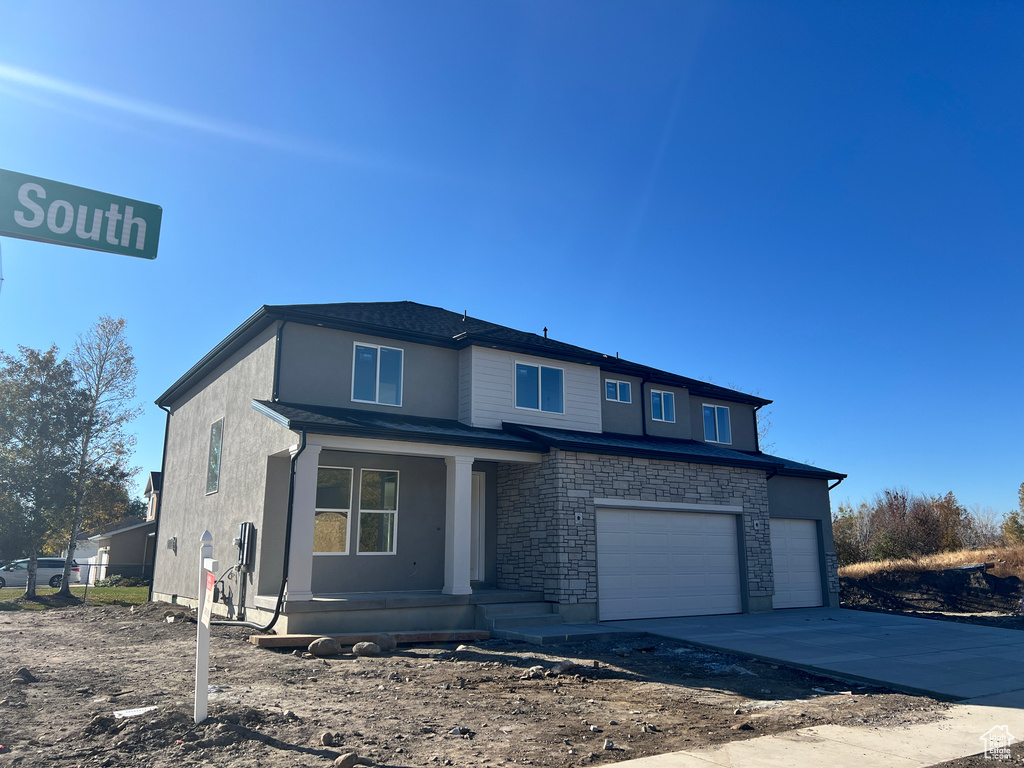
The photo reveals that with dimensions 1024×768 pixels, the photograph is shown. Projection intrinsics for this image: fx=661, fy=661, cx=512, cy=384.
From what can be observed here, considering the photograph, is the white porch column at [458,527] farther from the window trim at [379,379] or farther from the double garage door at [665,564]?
the double garage door at [665,564]

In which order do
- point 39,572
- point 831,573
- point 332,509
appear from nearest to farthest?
point 332,509
point 831,573
point 39,572

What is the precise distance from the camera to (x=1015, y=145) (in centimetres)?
1419

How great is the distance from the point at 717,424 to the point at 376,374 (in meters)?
11.1

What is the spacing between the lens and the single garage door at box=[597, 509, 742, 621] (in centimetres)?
1397

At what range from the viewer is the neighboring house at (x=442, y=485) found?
40.3 ft

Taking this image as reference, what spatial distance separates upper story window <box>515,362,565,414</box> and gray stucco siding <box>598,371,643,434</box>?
4.34 ft

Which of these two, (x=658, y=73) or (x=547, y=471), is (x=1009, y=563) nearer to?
(x=547, y=471)

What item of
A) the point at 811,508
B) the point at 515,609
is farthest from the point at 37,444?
the point at 811,508

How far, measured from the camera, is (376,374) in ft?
46.9

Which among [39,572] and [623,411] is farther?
[39,572]

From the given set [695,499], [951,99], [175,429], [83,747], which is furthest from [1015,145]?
[175,429]

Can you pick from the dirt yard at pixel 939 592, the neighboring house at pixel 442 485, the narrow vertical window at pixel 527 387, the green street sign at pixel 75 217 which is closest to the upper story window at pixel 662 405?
the neighboring house at pixel 442 485

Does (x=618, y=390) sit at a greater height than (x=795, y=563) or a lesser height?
greater

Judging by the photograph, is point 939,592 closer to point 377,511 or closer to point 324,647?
point 377,511
